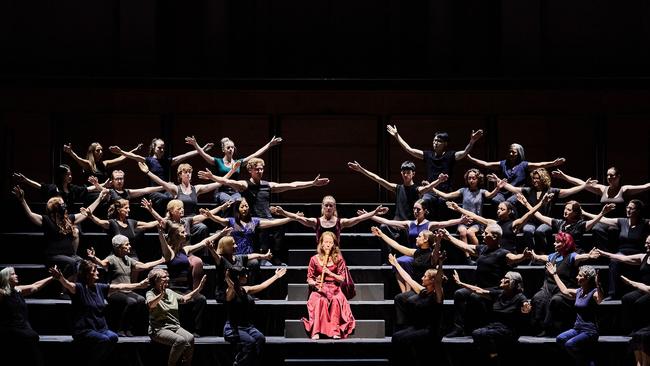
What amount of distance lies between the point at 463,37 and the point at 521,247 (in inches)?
166

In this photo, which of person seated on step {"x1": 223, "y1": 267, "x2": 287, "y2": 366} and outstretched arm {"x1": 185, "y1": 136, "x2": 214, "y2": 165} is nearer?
person seated on step {"x1": 223, "y1": 267, "x2": 287, "y2": 366}

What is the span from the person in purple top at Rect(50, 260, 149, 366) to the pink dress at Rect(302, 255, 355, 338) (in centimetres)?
178

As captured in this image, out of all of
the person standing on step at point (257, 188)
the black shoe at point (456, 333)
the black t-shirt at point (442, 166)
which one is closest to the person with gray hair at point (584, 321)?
the black shoe at point (456, 333)

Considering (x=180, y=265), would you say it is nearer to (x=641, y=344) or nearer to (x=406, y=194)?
(x=406, y=194)

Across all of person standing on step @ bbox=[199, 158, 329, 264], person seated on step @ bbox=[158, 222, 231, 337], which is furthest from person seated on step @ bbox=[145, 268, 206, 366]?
person standing on step @ bbox=[199, 158, 329, 264]

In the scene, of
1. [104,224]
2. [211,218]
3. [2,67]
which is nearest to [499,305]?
[211,218]

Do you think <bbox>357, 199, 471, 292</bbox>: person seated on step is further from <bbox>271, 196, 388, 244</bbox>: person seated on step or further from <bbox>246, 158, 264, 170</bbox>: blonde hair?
<bbox>246, 158, 264, 170</bbox>: blonde hair

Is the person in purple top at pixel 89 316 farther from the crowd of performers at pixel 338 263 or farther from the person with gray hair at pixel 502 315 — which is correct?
the person with gray hair at pixel 502 315

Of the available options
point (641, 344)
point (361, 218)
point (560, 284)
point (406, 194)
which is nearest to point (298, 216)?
point (361, 218)

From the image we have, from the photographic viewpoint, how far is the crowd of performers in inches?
344

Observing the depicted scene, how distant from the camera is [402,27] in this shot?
13656 mm

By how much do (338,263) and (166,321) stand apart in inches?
67.6

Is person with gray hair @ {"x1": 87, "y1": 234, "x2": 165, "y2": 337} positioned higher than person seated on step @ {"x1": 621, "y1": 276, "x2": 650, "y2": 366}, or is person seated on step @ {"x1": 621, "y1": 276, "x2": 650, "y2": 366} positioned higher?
person with gray hair @ {"x1": 87, "y1": 234, "x2": 165, "y2": 337}

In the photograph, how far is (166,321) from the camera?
8.77m
